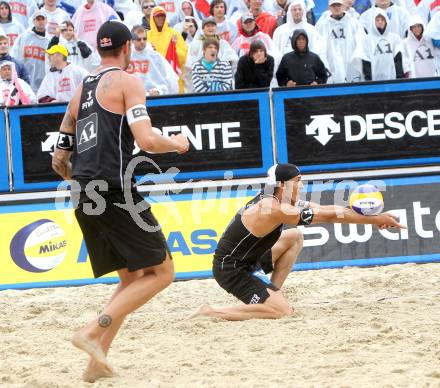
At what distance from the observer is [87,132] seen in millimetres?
5410

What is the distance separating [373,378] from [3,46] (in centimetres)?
783

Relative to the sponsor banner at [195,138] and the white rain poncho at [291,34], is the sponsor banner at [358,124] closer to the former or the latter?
the sponsor banner at [195,138]

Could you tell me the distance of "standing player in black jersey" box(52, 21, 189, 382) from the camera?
5316 millimetres

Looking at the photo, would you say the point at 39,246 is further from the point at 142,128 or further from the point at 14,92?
the point at 142,128

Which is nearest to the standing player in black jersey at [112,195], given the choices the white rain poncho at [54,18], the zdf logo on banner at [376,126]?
the zdf logo on banner at [376,126]

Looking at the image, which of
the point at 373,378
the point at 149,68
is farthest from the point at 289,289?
the point at 149,68

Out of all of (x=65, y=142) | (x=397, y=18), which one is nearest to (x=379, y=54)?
(x=397, y=18)

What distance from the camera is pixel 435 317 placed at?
6.75 metres

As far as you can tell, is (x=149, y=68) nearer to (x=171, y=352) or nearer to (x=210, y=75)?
(x=210, y=75)

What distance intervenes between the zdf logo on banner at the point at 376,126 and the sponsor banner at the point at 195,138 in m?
0.54

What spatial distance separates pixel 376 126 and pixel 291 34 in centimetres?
315

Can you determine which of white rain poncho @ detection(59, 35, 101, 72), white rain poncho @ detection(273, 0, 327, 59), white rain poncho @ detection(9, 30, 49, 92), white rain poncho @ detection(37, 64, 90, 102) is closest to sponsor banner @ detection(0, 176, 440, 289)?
white rain poncho @ detection(37, 64, 90, 102)

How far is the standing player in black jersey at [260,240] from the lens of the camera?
23.1ft

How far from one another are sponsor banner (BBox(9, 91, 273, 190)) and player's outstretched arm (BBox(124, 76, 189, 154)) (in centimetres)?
386
